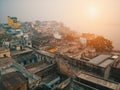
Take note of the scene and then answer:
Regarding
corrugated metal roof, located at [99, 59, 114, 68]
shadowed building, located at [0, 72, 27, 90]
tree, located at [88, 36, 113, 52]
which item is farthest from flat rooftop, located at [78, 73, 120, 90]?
tree, located at [88, 36, 113, 52]

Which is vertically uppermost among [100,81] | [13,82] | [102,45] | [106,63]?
[102,45]

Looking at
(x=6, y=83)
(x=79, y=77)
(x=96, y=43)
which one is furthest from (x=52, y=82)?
(x=96, y=43)

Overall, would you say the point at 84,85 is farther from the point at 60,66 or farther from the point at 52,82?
the point at 60,66

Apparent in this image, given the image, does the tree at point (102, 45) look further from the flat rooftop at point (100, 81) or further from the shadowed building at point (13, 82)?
the shadowed building at point (13, 82)

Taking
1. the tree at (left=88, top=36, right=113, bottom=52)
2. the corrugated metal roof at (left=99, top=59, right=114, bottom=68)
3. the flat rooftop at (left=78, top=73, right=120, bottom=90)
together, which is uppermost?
the tree at (left=88, top=36, right=113, bottom=52)

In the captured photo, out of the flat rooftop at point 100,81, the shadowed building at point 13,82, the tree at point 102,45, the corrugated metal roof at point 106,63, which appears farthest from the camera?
the tree at point 102,45

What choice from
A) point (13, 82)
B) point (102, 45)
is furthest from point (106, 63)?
point (13, 82)

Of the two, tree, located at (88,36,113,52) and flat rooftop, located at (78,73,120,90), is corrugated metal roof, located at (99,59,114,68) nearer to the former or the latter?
flat rooftop, located at (78,73,120,90)

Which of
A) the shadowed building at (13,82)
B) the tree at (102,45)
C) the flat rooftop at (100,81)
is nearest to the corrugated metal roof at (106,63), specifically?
the flat rooftop at (100,81)

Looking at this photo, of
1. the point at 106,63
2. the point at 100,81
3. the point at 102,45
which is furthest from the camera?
the point at 102,45

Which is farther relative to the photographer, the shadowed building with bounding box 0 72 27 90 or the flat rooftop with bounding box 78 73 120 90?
the flat rooftop with bounding box 78 73 120 90

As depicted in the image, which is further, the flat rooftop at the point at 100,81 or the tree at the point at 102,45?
the tree at the point at 102,45

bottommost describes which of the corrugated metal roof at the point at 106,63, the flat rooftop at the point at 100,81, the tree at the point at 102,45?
the corrugated metal roof at the point at 106,63

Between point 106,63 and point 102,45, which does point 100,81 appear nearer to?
point 106,63
